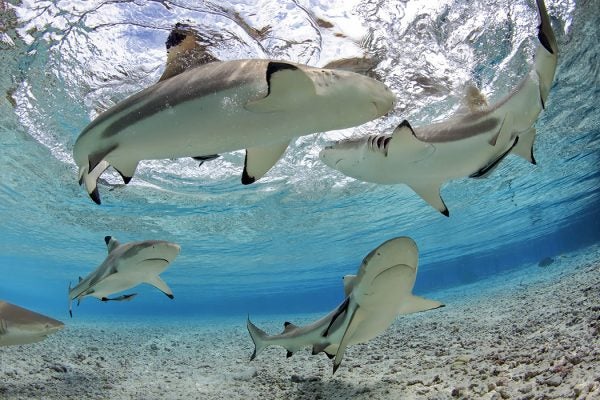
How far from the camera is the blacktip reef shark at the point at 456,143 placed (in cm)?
310

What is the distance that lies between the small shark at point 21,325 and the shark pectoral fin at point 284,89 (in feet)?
12.4

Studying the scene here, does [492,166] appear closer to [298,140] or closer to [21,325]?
[21,325]

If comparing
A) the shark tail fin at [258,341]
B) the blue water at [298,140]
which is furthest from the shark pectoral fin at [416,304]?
the blue water at [298,140]

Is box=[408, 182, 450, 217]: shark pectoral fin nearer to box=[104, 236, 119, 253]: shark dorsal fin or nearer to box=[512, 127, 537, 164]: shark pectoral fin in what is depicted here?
box=[512, 127, 537, 164]: shark pectoral fin

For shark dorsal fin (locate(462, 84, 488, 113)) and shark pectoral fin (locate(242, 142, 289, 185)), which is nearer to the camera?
shark pectoral fin (locate(242, 142, 289, 185))

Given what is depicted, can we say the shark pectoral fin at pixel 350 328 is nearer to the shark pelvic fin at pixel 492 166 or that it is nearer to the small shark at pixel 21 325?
the shark pelvic fin at pixel 492 166

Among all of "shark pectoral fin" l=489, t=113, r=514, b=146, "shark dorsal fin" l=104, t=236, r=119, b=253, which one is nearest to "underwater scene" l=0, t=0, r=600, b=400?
"shark pectoral fin" l=489, t=113, r=514, b=146

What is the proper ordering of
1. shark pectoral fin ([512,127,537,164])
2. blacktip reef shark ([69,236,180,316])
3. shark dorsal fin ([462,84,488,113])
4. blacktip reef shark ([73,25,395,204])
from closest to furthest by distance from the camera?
blacktip reef shark ([73,25,395,204]), shark dorsal fin ([462,84,488,113]), shark pectoral fin ([512,127,537,164]), blacktip reef shark ([69,236,180,316])

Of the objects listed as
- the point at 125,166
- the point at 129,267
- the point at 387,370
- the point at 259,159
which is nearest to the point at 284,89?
the point at 259,159

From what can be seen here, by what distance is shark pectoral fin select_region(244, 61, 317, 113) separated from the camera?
213cm

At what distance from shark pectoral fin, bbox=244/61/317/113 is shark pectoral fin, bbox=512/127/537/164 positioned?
2415mm

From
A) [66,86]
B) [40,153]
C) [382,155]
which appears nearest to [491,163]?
[382,155]

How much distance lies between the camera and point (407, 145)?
3.15 meters

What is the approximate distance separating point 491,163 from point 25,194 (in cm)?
2304
